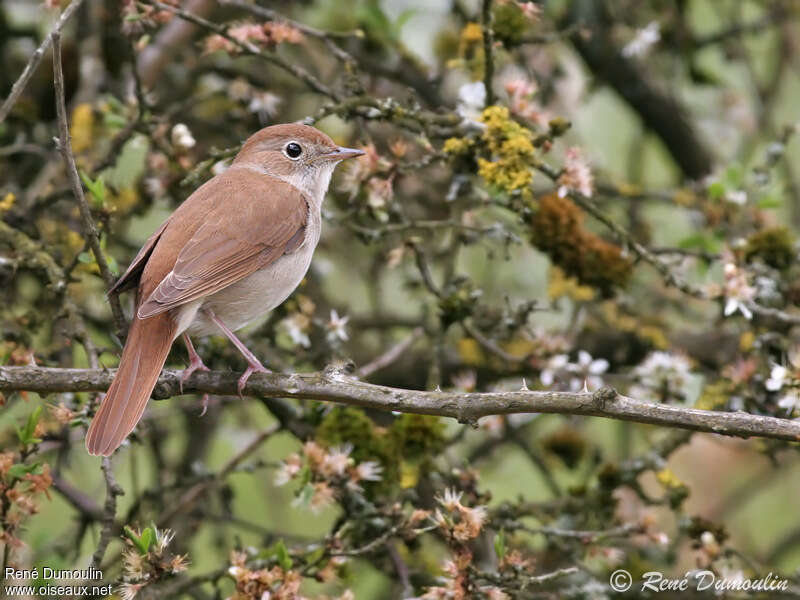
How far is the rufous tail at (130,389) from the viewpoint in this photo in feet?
10.9

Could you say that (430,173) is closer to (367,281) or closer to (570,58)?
(367,281)

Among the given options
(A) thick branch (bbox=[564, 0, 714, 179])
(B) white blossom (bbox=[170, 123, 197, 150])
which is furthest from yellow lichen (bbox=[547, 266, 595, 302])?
(B) white blossom (bbox=[170, 123, 197, 150])

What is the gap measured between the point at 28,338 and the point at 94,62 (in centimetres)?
210

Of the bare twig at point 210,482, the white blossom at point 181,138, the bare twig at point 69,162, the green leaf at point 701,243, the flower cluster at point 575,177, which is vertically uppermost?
the white blossom at point 181,138

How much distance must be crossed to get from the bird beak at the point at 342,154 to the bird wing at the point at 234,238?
226 millimetres

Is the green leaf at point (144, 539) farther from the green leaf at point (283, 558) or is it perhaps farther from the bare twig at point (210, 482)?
the bare twig at point (210, 482)

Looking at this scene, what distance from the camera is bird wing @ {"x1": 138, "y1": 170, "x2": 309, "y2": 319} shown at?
381 centimetres

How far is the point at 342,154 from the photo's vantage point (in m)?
4.55

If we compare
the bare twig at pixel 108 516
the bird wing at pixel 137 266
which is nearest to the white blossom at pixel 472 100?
the bird wing at pixel 137 266

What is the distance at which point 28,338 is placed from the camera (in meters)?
4.27

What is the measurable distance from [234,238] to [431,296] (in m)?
1.87

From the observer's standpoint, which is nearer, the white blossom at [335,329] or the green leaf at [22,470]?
the green leaf at [22,470]

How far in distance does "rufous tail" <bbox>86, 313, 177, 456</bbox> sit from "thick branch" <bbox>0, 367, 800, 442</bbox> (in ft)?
0.21

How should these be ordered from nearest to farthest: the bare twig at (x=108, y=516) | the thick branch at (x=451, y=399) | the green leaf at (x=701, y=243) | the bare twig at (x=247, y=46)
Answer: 1. the thick branch at (x=451, y=399)
2. the bare twig at (x=108, y=516)
3. the bare twig at (x=247, y=46)
4. the green leaf at (x=701, y=243)
